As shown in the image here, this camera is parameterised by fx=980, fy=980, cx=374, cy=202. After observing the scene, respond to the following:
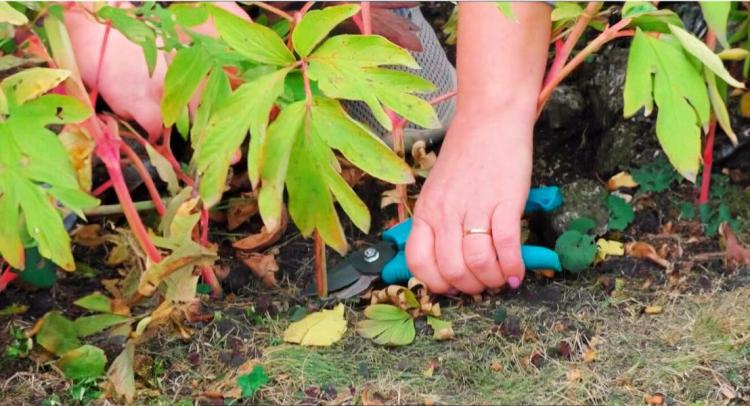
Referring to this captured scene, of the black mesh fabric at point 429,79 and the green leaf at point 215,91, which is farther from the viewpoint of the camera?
the black mesh fabric at point 429,79

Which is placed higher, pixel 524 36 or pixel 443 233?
pixel 524 36

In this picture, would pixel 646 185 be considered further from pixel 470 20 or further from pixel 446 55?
pixel 446 55

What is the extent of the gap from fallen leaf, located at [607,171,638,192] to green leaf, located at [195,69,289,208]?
26.2 inches

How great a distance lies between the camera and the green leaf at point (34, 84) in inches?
43.3

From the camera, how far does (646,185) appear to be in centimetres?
152

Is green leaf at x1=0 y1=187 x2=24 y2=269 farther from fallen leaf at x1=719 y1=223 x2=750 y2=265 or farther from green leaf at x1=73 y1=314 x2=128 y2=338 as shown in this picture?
fallen leaf at x1=719 y1=223 x2=750 y2=265

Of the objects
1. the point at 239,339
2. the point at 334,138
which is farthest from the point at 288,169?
the point at 239,339

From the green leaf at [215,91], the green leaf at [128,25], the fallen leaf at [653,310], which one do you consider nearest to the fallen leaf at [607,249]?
the fallen leaf at [653,310]

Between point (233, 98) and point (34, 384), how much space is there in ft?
1.50

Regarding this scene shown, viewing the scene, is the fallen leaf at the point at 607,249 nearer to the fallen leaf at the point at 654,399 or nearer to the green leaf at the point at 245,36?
the fallen leaf at the point at 654,399

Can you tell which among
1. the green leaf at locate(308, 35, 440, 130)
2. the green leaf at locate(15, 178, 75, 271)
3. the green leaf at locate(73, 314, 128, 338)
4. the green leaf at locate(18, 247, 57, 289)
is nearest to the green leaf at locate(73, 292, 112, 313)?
the green leaf at locate(73, 314, 128, 338)

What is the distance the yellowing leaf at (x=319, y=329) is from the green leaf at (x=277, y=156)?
0.63 ft

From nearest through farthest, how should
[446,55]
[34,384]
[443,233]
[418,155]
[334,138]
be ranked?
[334,138]
[34,384]
[443,233]
[418,155]
[446,55]

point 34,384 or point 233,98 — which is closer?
point 233,98
